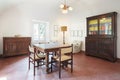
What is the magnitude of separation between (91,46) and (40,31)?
3.25 metres

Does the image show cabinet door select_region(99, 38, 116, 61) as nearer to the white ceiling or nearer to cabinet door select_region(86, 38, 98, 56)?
cabinet door select_region(86, 38, 98, 56)

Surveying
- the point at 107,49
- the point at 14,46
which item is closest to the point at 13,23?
the point at 14,46

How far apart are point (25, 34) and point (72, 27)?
2969 millimetres

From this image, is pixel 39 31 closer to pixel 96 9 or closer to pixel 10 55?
pixel 10 55

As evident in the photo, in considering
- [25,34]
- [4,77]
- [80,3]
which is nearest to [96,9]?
[80,3]

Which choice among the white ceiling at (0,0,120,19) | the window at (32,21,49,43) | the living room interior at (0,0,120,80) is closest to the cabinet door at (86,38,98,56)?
the living room interior at (0,0,120,80)

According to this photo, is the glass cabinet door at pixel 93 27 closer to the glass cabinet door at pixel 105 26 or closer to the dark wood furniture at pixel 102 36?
the dark wood furniture at pixel 102 36

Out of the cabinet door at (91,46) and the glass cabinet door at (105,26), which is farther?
the cabinet door at (91,46)

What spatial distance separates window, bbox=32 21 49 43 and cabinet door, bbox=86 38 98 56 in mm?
2707

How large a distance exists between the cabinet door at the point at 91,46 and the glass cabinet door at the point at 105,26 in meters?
0.52

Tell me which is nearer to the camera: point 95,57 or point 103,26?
point 103,26

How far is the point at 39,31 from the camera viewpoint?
20.0 feet

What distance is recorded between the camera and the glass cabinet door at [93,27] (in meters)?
4.54

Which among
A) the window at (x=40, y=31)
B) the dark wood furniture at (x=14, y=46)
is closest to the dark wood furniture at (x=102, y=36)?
the window at (x=40, y=31)
